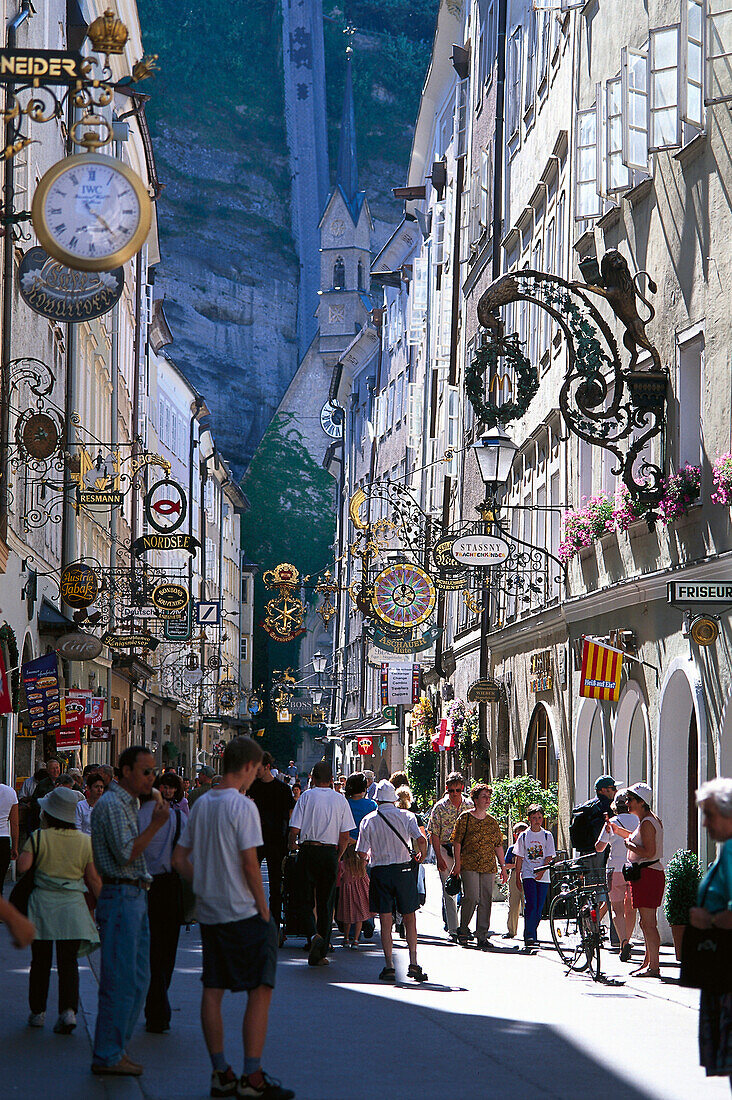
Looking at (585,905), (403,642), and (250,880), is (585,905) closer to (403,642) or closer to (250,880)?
(250,880)

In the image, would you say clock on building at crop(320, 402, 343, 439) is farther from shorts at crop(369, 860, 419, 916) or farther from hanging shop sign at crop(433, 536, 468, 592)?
shorts at crop(369, 860, 419, 916)

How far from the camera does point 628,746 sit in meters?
19.6

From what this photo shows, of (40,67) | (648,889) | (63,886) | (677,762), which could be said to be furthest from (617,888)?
(40,67)

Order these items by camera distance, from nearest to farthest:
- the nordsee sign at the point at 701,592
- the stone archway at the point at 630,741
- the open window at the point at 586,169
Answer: the nordsee sign at the point at 701,592
the stone archway at the point at 630,741
the open window at the point at 586,169

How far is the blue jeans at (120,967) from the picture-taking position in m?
8.52

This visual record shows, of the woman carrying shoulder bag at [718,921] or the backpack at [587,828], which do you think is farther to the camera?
the backpack at [587,828]

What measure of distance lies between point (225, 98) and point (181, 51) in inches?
164

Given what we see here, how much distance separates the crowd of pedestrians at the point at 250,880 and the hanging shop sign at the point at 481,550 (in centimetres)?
376

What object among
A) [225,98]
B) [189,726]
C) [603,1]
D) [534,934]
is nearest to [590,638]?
[534,934]

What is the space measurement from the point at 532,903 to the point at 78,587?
13.4m

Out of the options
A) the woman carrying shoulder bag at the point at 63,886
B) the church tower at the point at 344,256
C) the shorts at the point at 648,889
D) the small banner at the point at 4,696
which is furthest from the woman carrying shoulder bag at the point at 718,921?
the church tower at the point at 344,256

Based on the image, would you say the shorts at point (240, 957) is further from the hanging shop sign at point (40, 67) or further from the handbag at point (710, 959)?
the hanging shop sign at point (40, 67)

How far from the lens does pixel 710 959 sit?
673cm

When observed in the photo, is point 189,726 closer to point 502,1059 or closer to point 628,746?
point 628,746
